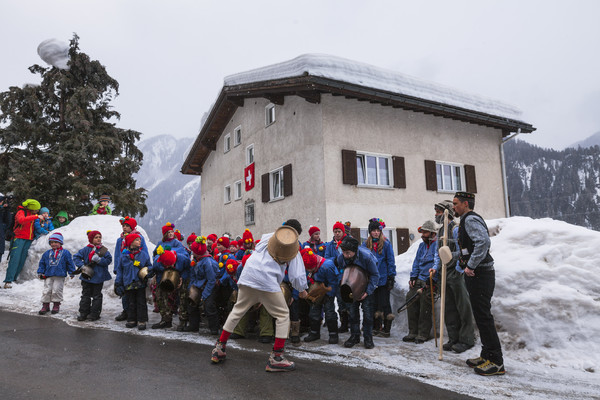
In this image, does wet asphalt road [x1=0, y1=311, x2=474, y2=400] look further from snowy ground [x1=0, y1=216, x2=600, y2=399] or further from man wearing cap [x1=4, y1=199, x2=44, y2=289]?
man wearing cap [x1=4, y1=199, x2=44, y2=289]

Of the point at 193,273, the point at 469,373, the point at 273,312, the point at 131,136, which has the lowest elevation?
the point at 469,373

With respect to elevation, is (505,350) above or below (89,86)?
below

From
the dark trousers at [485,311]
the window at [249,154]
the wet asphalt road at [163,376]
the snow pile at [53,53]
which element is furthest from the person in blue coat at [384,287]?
the snow pile at [53,53]

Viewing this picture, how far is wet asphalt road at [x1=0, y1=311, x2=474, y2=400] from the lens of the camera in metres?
3.92

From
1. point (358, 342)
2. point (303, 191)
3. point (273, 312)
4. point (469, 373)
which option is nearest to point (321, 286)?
point (358, 342)

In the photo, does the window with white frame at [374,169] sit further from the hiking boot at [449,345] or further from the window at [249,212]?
the hiking boot at [449,345]

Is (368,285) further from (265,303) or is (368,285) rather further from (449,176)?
(449,176)

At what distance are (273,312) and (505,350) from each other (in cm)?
304

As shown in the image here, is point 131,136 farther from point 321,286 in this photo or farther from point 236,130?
point 321,286

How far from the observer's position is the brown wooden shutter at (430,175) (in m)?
16.1

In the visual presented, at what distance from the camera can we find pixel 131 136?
17656mm

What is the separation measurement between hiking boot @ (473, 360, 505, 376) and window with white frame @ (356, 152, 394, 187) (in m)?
10.3

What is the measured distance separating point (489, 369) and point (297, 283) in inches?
91.6

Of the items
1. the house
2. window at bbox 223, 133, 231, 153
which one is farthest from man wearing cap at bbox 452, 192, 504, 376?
window at bbox 223, 133, 231, 153
